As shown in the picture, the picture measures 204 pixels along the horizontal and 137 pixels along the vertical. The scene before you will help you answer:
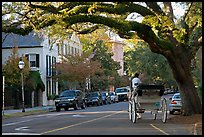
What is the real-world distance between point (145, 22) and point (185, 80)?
13.7 ft

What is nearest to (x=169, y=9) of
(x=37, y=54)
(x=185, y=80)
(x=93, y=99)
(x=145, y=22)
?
(x=145, y=22)

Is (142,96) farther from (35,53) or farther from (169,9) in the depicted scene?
(35,53)

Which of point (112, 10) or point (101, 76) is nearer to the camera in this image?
point (112, 10)

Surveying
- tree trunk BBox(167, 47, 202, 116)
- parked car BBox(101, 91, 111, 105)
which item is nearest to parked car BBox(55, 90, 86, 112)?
parked car BBox(101, 91, 111, 105)

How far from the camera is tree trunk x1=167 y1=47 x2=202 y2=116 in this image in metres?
24.4

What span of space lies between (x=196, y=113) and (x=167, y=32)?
4226 millimetres

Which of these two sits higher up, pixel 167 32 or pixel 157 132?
pixel 167 32

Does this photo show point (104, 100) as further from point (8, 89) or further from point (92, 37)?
point (92, 37)

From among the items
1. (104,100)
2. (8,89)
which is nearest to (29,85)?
(8,89)

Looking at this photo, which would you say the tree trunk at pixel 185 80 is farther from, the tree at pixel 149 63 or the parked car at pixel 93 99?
the tree at pixel 149 63

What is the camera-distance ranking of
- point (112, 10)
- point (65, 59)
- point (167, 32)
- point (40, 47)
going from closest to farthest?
point (112, 10) → point (167, 32) → point (40, 47) → point (65, 59)

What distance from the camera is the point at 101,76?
6925 centimetres

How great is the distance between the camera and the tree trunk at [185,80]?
80.1 feet

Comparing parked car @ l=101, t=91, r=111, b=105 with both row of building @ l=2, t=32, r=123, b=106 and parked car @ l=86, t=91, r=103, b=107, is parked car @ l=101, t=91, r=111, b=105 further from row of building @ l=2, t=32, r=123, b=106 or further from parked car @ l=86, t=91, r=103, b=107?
row of building @ l=2, t=32, r=123, b=106
